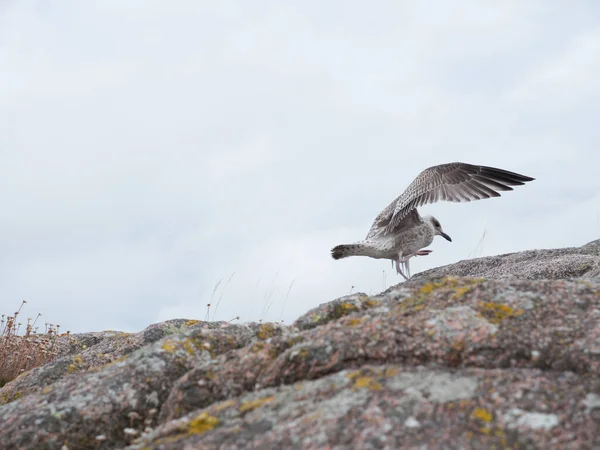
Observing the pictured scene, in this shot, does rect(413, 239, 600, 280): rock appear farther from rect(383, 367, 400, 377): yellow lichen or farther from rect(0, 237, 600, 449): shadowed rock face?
rect(383, 367, 400, 377): yellow lichen

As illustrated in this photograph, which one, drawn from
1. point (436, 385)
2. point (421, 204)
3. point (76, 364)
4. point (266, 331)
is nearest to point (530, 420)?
point (436, 385)

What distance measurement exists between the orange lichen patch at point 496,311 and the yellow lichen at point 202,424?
129 cm

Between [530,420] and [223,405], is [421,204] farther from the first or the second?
[530,420]

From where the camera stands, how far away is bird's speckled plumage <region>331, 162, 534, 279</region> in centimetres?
997

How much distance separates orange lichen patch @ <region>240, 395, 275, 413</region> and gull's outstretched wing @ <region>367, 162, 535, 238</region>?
7.80 meters

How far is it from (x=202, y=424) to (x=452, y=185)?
8.39 m

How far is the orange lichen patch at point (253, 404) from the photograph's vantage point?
255 cm

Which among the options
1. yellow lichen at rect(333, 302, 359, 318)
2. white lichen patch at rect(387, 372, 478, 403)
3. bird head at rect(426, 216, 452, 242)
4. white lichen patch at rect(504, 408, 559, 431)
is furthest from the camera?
bird head at rect(426, 216, 452, 242)

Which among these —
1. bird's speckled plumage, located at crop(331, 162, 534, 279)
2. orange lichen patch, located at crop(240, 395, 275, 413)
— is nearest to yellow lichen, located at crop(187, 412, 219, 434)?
orange lichen patch, located at crop(240, 395, 275, 413)

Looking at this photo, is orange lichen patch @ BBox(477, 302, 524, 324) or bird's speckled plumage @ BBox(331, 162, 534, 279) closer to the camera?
orange lichen patch @ BBox(477, 302, 524, 324)

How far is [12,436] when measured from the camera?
3.08 m

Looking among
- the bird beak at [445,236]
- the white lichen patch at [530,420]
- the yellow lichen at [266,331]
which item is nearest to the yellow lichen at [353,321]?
the yellow lichen at [266,331]

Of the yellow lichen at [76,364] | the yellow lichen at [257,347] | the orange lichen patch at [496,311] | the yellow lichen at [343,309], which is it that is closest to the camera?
the orange lichen patch at [496,311]

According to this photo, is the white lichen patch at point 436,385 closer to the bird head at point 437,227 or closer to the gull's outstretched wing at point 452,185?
the gull's outstretched wing at point 452,185
